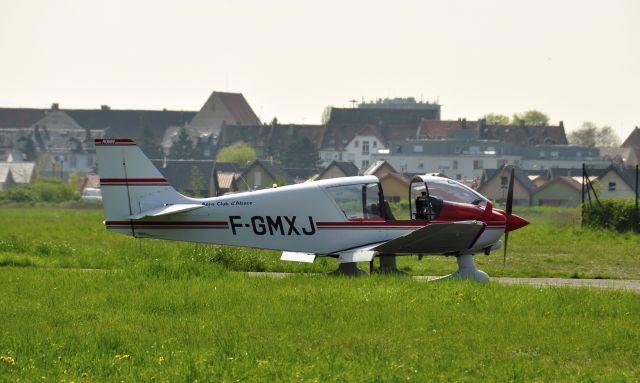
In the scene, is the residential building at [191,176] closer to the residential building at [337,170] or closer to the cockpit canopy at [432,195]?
the residential building at [337,170]

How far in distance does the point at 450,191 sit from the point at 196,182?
6831cm

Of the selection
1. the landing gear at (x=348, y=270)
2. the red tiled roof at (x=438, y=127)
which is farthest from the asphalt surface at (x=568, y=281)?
the red tiled roof at (x=438, y=127)

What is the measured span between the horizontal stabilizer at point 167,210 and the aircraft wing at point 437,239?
305 cm

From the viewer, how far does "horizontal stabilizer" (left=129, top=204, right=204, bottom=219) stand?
766 inches

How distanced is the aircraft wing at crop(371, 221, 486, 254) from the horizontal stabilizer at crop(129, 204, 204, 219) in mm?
3047

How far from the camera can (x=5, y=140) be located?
15300 centimetres

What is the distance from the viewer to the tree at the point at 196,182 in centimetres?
8644

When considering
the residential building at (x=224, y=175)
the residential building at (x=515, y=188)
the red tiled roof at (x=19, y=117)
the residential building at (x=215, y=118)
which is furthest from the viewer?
the red tiled roof at (x=19, y=117)

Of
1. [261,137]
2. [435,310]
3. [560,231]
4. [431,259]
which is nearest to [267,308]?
[435,310]

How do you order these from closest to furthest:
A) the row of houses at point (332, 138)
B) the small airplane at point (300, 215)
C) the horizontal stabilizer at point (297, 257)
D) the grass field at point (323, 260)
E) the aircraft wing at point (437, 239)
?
1. the aircraft wing at point (437, 239)
2. the horizontal stabilizer at point (297, 257)
3. the small airplane at point (300, 215)
4. the grass field at point (323, 260)
5. the row of houses at point (332, 138)

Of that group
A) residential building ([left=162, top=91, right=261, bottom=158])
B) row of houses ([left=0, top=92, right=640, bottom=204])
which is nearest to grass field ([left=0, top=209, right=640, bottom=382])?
row of houses ([left=0, top=92, right=640, bottom=204])

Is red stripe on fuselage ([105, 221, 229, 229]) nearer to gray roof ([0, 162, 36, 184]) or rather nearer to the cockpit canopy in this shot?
the cockpit canopy

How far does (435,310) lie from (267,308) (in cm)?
210

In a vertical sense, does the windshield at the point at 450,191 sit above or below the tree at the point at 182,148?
above
